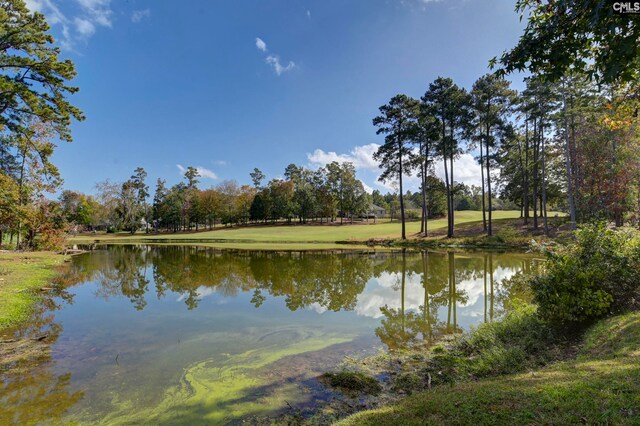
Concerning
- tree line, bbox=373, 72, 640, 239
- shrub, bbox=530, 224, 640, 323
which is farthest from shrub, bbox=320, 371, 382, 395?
tree line, bbox=373, 72, 640, 239

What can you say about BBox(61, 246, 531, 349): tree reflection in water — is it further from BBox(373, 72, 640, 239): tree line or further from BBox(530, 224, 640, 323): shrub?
BBox(373, 72, 640, 239): tree line

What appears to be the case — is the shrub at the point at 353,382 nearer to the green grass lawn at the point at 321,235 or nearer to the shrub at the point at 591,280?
the shrub at the point at 591,280

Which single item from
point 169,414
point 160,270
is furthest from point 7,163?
point 169,414

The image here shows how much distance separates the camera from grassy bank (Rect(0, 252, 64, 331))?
9578 mm

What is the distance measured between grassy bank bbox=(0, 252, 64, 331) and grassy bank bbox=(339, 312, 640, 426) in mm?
Answer: 10793

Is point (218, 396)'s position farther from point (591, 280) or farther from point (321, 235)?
point (321, 235)

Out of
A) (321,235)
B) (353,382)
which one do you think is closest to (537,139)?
(321,235)

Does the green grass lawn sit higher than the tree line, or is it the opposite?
the tree line

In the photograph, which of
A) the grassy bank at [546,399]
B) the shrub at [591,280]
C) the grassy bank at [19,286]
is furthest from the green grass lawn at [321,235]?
the grassy bank at [546,399]

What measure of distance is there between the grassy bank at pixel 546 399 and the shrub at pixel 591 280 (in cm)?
165

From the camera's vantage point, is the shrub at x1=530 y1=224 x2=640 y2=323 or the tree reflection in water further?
the tree reflection in water

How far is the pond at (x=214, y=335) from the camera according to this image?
5180 millimetres

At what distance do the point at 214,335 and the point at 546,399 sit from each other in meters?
7.52

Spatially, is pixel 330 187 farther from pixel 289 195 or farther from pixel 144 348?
pixel 144 348
